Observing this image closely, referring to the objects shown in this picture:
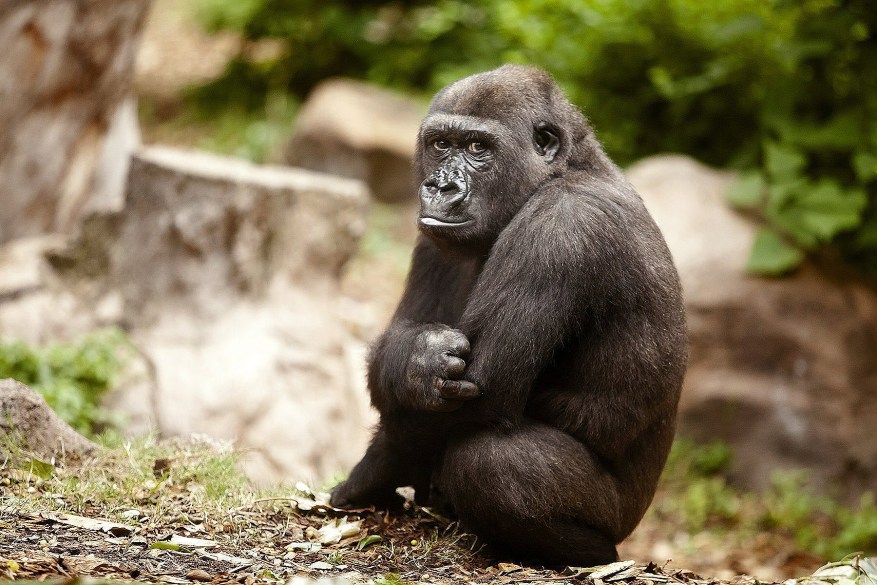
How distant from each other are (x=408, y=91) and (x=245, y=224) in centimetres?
562

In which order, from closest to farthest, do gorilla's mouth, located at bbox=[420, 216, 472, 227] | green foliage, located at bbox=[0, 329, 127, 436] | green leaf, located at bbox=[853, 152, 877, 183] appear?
gorilla's mouth, located at bbox=[420, 216, 472, 227] → green foliage, located at bbox=[0, 329, 127, 436] → green leaf, located at bbox=[853, 152, 877, 183]

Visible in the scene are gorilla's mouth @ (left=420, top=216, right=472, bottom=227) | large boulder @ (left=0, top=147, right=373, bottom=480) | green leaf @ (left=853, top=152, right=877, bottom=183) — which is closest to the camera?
gorilla's mouth @ (left=420, top=216, right=472, bottom=227)

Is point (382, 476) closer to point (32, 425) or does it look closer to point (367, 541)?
point (367, 541)

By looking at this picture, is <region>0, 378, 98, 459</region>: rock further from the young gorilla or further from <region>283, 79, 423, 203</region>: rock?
<region>283, 79, 423, 203</region>: rock

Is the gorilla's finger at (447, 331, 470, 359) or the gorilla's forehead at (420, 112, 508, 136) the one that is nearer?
the gorilla's finger at (447, 331, 470, 359)

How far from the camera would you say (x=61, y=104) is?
29.4 feet

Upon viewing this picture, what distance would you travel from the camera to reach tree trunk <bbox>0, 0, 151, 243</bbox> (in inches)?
327

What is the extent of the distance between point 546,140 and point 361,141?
7.10 m

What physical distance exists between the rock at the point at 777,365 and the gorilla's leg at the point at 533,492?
13.0 feet

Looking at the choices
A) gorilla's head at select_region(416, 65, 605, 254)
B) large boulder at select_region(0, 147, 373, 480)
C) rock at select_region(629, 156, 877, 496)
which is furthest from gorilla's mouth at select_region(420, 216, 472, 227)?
rock at select_region(629, 156, 877, 496)

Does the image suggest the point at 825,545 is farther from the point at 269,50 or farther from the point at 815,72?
the point at 269,50

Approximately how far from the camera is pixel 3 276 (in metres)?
8.07

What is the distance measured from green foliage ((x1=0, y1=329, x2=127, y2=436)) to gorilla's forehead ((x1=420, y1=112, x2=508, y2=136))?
363cm

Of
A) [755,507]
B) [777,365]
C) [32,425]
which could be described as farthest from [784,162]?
[32,425]
